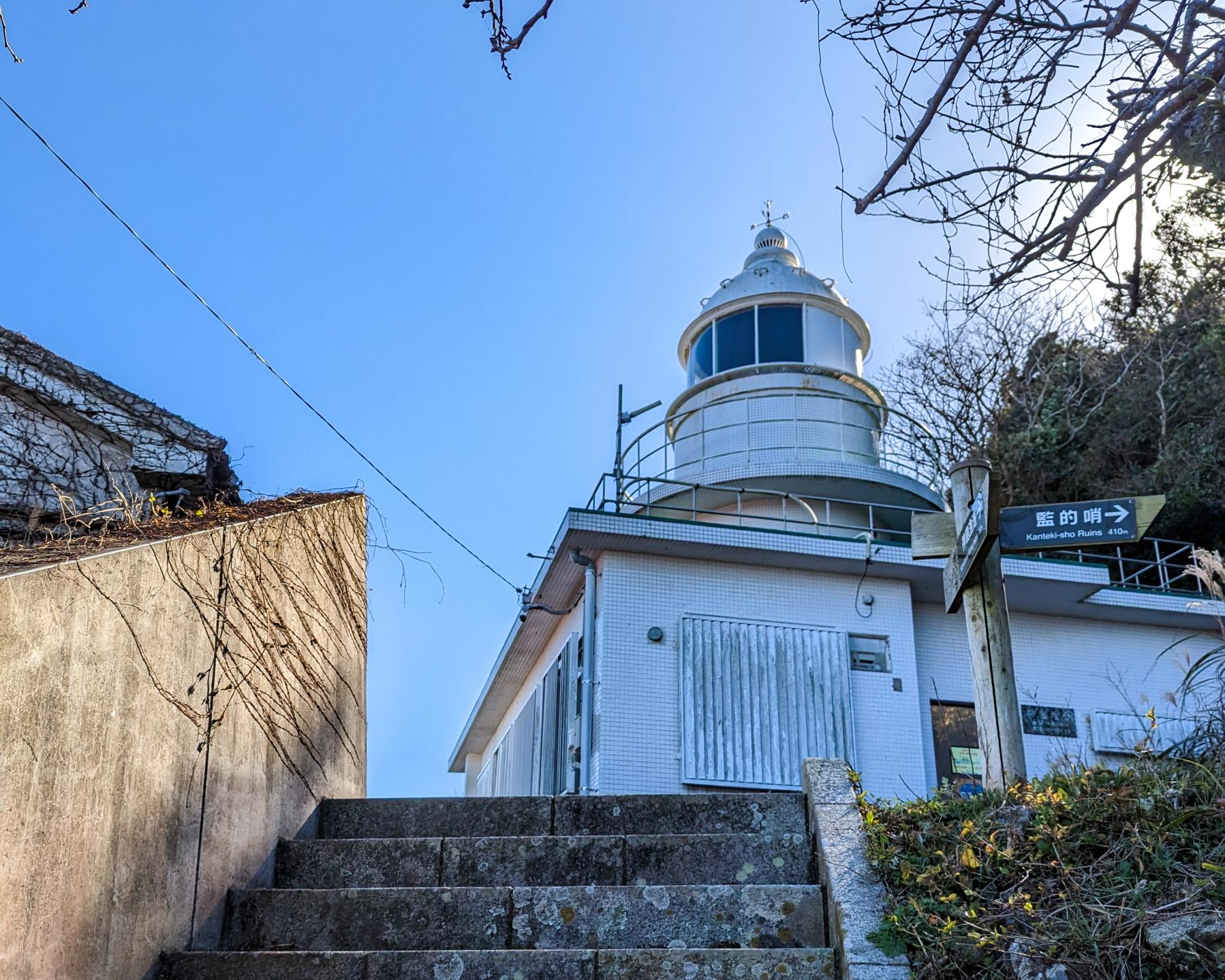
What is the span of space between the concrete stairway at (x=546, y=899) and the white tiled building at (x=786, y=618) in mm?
6576

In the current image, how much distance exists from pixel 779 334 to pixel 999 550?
385 inches

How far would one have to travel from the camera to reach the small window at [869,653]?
12828 mm

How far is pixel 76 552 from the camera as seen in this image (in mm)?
3928

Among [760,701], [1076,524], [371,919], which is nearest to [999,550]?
[1076,524]

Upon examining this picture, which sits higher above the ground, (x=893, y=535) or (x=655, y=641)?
(x=893, y=535)

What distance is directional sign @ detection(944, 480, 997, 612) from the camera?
5.76 meters

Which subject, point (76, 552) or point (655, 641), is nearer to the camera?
point (76, 552)

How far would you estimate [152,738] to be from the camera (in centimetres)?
418

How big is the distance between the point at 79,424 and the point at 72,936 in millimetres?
5355

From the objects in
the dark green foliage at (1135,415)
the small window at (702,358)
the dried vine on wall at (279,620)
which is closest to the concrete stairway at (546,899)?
the dried vine on wall at (279,620)

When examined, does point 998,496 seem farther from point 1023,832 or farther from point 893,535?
point 893,535

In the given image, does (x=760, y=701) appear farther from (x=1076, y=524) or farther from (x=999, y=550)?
(x=1076, y=524)

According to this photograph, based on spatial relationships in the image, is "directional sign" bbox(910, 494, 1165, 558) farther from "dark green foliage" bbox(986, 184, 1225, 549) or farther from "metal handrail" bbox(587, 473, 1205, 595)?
"dark green foliage" bbox(986, 184, 1225, 549)

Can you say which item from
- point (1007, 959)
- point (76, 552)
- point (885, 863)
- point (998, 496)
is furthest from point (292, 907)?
point (998, 496)
